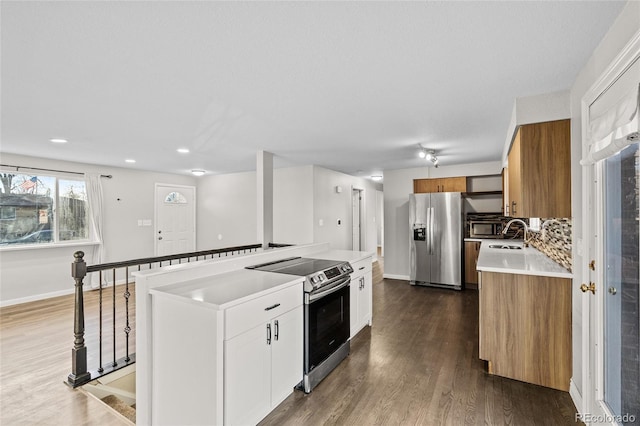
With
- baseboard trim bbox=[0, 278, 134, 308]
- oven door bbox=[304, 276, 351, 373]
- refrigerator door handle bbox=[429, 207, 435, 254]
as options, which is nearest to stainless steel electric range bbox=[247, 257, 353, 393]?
oven door bbox=[304, 276, 351, 373]

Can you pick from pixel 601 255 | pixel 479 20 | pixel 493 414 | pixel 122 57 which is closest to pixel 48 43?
pixel 122 57

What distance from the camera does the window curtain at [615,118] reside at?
51.2 inches

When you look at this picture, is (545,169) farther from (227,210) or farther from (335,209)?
(227,210)

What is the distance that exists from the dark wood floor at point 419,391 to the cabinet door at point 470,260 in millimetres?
2015

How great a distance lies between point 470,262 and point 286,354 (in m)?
4.35

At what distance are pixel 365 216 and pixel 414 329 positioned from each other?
450 centimetres

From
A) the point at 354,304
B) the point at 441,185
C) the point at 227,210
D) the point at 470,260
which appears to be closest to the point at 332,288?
the point at 354,304

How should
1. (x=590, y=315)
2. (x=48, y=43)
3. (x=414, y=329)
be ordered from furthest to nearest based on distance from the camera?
1. (x=414, y=329)
2. (x=590, y=315)
3. (x=48, y=43)

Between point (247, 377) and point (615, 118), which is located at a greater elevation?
point (615, 118)

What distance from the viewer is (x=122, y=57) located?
178 cm

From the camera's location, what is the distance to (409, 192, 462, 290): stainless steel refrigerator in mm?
5312

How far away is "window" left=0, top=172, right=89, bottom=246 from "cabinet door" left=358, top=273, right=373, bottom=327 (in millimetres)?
5081

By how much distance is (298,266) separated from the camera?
9.56 feet

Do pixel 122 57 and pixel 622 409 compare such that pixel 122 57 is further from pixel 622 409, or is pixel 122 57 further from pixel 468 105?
pixel 622 409
